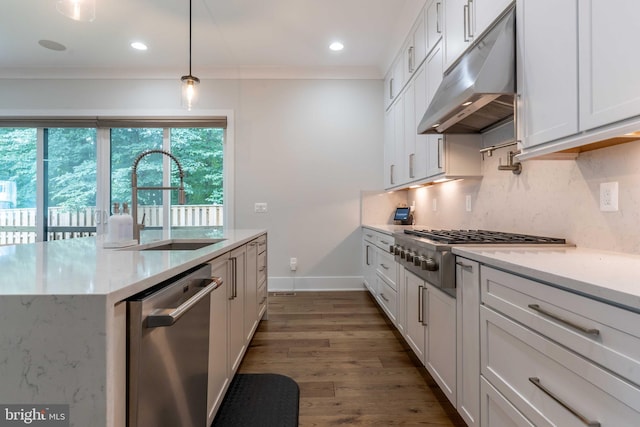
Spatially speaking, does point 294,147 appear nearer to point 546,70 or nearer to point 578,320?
point 546,70

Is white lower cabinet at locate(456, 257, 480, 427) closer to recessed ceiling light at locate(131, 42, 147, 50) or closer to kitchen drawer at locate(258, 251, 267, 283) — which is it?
kitchen drawer at locate(258, 251, 267, 283)

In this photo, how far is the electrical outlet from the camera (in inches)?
52.2

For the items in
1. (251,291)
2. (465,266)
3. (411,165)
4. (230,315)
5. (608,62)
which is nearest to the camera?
(608,62)

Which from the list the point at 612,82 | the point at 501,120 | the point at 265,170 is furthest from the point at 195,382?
the point at 265,170

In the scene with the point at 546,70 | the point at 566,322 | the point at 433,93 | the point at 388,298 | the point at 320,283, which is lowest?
the point at 320,283

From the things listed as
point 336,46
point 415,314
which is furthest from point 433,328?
point 336,46

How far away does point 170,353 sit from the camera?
0.93 meters

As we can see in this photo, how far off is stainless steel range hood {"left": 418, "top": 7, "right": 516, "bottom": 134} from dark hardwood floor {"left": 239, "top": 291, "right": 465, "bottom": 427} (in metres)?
1.64

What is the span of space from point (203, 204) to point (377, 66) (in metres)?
2.91

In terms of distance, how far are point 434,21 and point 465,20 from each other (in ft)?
1.94

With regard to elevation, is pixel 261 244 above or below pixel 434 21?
below

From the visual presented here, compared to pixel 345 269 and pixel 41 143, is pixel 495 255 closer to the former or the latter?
pixel 345 269

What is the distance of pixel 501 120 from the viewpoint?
2045mm

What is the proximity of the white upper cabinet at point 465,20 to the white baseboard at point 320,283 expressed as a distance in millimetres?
2782
